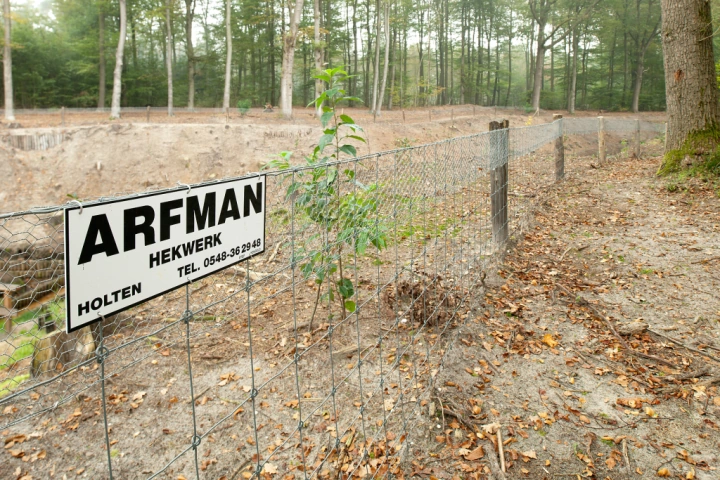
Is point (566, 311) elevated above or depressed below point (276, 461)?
above

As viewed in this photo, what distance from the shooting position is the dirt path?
304 cm

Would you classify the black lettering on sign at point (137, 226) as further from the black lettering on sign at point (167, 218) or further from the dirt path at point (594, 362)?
the dirt path at point (594, 362)

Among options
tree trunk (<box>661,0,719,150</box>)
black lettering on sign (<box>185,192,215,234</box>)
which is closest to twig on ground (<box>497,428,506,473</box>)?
black lettering on sign (<box>185,192,215,234</box>)

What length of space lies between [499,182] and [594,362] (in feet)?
8.85

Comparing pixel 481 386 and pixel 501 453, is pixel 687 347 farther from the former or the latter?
pixel 501 453

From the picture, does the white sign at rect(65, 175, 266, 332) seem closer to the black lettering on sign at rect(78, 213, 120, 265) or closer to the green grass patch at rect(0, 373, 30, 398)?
the black lettering on sign at rect(78, 213, 120, 265)

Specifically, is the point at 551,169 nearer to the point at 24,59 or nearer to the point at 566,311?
the point at 566,311

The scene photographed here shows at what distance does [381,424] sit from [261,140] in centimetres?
1552

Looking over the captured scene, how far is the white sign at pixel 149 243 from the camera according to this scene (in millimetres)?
1281

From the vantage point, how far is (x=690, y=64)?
9.13 metres

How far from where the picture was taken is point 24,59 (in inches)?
1238

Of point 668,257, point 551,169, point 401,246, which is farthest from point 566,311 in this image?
point 551,169

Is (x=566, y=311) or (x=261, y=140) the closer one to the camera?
(x=566, y=311)

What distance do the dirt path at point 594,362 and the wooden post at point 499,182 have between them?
1.32 ft
